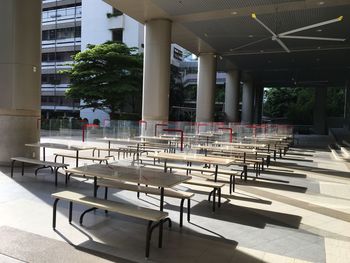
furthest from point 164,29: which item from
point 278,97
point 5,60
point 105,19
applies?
point 278,97

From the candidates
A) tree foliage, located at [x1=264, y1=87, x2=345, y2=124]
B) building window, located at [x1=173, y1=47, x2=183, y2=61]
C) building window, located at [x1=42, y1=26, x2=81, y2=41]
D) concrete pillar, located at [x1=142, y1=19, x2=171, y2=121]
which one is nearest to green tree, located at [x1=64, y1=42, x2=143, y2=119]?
concrete pillar, located at [x1=142, y1=19, x2=171, y2=121]

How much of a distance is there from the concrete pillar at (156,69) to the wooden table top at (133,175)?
12.0m

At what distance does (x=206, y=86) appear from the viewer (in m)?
25.2

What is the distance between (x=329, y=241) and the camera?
475cm

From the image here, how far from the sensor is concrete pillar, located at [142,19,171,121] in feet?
56.6

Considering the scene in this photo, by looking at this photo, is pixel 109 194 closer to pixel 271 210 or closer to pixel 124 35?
pixel 271 210

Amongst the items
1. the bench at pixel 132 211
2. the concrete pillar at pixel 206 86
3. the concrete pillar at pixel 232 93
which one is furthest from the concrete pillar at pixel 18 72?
the concrete pillar at pixel 232 93

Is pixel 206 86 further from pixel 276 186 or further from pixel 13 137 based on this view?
pixel 13 137

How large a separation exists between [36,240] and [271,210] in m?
4.01

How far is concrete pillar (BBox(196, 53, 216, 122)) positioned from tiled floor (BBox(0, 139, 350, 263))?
1732 centimetres

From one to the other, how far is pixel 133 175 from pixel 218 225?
1519 mm

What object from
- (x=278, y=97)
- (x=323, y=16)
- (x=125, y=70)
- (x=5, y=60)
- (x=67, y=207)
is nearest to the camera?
(x=67, y=207)

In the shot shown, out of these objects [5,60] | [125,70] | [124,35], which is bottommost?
[5,60]

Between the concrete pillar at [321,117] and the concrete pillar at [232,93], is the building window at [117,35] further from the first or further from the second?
the concrete pillar at [321,117]
